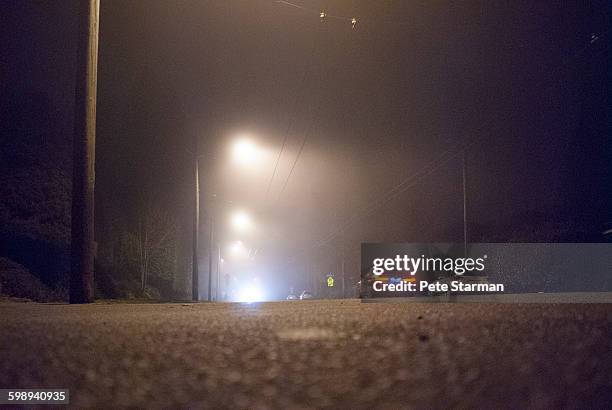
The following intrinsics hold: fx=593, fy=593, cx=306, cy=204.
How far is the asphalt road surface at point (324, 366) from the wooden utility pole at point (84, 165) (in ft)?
20.5

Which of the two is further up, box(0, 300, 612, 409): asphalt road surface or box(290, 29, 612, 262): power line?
box(290, 29, 612, 262): power line

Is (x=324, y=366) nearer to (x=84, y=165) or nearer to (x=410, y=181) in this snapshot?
(x=84, y=165)

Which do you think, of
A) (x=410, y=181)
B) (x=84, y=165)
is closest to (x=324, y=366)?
(x=84, y=165)

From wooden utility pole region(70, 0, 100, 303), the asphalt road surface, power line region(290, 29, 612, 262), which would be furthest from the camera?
power line region(290, 29, 612, 262)

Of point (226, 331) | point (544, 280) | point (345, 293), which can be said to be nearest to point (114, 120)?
Answer: point (544, 280)

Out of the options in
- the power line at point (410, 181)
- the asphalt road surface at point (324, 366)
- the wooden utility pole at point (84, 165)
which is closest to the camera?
the asphalt road surface at point (324, 366)

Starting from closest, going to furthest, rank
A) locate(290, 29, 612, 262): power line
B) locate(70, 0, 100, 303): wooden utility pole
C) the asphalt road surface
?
the asphalt road surface → locate(70, 0, 100, 303): wooden utility pole → locate(290, 29, 612, 262): power line

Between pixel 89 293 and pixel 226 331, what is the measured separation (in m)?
6.77

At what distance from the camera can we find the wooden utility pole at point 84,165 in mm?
9383

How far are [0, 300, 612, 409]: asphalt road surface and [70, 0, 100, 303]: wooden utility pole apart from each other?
20.5 feet

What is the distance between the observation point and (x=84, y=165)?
948 centimetres

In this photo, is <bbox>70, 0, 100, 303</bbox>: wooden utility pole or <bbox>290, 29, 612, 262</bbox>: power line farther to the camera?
<bbox>290, 29, 612, 262</bbox>: power line

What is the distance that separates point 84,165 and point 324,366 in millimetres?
8328

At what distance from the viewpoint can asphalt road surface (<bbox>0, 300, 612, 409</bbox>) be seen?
1.57m
